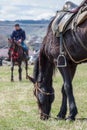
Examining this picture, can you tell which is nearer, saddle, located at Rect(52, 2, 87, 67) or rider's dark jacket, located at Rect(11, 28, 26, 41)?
saddle, located at Rect(52, 2, 87, 67)

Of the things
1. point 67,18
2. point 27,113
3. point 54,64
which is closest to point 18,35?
point 27,113

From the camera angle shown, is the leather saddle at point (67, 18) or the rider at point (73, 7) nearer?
the leather saddle at point (67, 18)

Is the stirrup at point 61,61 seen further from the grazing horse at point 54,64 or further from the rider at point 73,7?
the rider at point 73,7

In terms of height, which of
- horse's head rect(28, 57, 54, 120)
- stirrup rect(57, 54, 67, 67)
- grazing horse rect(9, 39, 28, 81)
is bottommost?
grazing horse rect(9, 39, 28, 81)

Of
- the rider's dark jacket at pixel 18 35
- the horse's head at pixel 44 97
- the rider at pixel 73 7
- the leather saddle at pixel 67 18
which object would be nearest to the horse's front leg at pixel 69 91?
the horse's head at pixel 44 97

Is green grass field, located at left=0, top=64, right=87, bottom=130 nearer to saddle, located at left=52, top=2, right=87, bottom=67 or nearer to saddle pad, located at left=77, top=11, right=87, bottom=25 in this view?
saddle, located at left=52, top=2, right=87, bottom=67

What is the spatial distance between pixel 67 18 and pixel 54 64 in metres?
0.99

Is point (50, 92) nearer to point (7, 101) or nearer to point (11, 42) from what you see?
point (7, 101)

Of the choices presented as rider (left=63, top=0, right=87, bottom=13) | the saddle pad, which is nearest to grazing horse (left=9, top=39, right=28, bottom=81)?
rider (left=63, top=0, right=87, bottom=13)

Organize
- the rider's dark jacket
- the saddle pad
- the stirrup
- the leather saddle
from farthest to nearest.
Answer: the rider's dark jacket → the stirrup → the leather saddle → the saddle pad

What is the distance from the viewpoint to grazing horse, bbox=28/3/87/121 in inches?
311

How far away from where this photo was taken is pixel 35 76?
8.93 meters

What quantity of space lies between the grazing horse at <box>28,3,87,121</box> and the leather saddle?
9cm

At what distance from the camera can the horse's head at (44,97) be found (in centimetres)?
873
